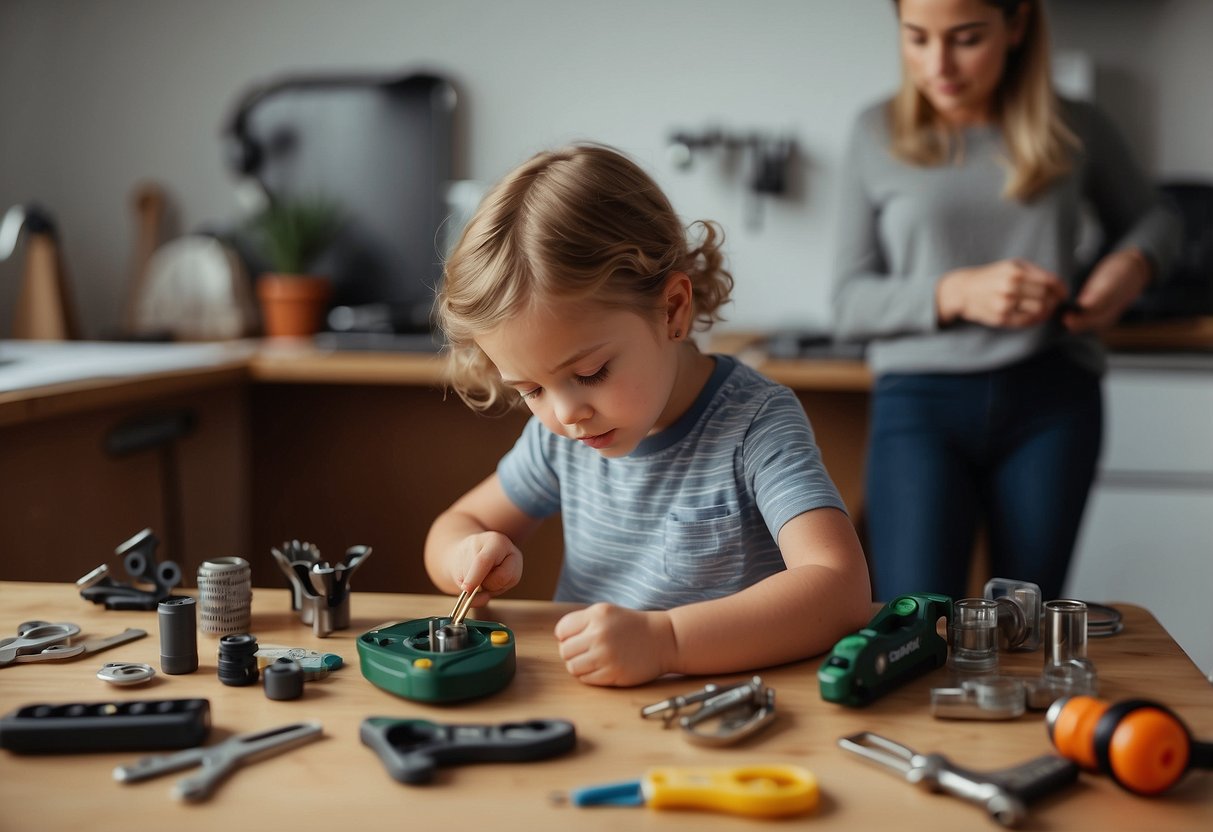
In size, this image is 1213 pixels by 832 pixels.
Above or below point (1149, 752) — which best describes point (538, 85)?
above

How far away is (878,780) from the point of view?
2.11 ft

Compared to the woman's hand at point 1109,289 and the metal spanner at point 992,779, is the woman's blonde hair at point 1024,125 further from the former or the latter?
the metal spanner at point 992,779

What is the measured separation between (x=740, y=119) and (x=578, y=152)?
181 cm

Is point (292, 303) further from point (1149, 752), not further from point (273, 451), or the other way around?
point (1149, 752)

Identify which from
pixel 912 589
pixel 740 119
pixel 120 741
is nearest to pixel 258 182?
pixel 740 119

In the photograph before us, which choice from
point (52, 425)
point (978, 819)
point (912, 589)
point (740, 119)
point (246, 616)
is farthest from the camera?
point (740, 119)

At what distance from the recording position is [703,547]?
1111 mm

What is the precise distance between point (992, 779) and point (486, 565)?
18.3 inches

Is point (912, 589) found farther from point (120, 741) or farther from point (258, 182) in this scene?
point (258, 182)

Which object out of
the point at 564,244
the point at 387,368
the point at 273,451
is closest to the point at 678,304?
the point at 564,244

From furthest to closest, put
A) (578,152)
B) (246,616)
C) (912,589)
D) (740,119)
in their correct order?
(740,119), (912,589), (578,152), (246,616)

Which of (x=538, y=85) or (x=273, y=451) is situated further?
(x=538, y=85)

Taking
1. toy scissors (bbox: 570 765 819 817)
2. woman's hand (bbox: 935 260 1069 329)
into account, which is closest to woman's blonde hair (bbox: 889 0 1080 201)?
woman's hand (bbox: 935 260 1069 329)

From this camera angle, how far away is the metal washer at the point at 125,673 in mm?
798
